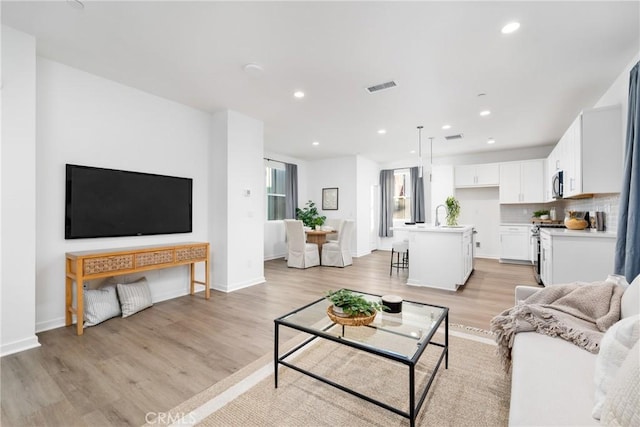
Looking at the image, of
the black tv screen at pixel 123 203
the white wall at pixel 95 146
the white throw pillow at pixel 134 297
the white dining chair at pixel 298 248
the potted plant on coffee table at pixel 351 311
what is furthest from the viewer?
the white dining chair at pixel 298 248

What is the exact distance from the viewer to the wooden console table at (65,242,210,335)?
9.04 feet

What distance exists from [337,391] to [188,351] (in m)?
1.36

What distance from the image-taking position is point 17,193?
2441 millimetres

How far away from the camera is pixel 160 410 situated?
5.62ft

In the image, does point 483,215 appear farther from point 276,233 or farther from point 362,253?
point 276,233

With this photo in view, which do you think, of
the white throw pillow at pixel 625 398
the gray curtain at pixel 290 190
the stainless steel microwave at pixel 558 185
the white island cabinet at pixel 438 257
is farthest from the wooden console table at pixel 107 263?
the stainless steel microwave at pixel 558 185

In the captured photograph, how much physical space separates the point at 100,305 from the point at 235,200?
206 centimetres

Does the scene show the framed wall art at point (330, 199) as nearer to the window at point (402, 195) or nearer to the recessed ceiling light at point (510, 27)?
the window at point (402, 195)

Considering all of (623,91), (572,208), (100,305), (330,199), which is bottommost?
(100,305)

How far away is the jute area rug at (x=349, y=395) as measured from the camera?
64.3 inches

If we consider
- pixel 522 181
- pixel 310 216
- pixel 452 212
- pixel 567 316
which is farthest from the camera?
pixel 310 216

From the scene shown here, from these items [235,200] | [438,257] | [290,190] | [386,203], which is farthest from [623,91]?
[290,190]

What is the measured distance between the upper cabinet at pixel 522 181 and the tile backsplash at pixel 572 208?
496 millimetres

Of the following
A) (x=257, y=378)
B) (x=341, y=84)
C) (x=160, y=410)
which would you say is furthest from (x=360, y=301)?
(x=341, y=84)
